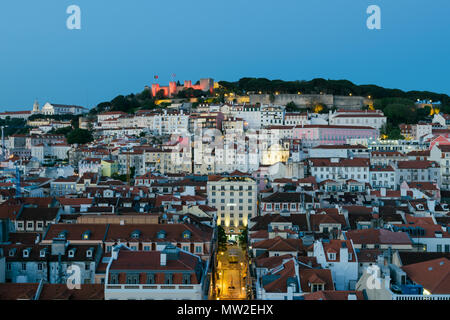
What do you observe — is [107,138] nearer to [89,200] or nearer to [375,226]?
[89,200]

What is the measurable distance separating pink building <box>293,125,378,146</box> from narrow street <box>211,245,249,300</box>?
126 feet

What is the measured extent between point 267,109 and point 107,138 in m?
22.9

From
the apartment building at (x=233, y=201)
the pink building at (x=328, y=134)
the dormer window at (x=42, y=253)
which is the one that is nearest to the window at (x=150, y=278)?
the dormer window at (x=42, y=253)

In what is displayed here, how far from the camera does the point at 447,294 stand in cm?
1527

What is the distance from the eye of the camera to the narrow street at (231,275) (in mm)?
22891

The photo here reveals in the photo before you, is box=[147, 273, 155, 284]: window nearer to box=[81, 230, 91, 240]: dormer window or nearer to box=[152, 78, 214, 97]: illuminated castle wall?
box=[81, 230, 91, 240]: dormer window

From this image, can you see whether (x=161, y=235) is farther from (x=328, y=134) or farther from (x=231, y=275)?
(x=328, y=134)

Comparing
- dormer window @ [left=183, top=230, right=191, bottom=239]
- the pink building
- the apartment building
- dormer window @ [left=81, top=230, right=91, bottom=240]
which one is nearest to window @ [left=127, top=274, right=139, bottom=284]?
dormer window @ [left=81, top=230, right=91, bottom=240]

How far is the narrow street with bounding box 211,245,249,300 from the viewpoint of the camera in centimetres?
2289

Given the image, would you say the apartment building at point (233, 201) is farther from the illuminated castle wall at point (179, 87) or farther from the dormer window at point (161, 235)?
the illuminated castle wall at point (179, 87)

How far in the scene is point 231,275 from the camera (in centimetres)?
2605
